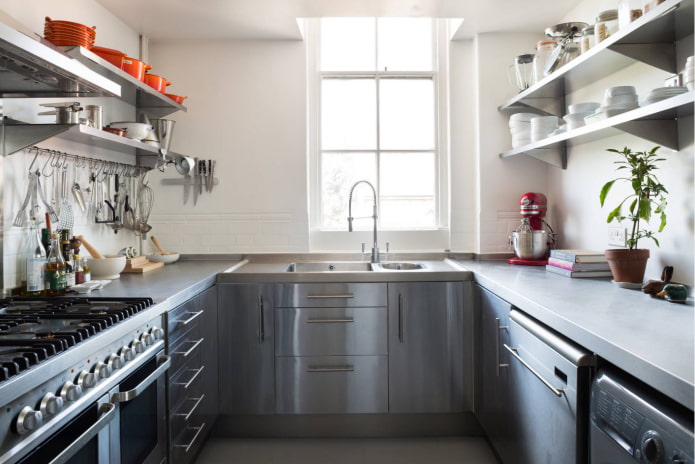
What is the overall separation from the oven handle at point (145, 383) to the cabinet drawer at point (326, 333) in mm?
827

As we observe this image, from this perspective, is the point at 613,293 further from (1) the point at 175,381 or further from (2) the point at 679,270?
(1) the point at 175,381

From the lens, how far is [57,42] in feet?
6.31

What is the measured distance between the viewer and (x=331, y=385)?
258 cm

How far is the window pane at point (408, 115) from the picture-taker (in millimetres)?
3350

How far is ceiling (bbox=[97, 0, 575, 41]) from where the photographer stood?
105 inches

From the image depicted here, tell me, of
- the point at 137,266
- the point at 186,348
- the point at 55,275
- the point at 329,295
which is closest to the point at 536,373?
the point at 329,295

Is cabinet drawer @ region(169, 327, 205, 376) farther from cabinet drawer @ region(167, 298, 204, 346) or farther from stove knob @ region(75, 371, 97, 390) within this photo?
stove knob @ region(75, 371, 97, 390)

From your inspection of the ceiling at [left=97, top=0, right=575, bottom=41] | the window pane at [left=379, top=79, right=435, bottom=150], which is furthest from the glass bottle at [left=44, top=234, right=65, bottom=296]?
the window pane at [left=379, top=79, right=435, bottom=150]

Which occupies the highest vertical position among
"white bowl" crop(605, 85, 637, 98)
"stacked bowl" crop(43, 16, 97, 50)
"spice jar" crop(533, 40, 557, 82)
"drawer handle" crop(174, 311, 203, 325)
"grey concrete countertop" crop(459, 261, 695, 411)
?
"spice jar" crop(533, 40, 557, 82)

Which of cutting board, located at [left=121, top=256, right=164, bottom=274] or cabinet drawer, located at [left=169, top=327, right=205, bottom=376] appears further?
cutting board, located at [left=121, top=256, right=164, bottom=274]

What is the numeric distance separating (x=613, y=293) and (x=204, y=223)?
2.40 meters

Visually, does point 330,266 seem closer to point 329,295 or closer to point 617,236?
point 329,295

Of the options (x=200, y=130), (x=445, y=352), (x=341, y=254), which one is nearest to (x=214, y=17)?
(x=200, y=130)

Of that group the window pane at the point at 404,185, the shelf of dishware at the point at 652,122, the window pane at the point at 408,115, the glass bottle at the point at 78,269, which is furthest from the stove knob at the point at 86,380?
the window pane at the point at 408,115
